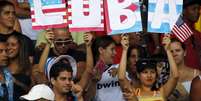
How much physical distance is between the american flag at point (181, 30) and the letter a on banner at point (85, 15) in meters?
0.89

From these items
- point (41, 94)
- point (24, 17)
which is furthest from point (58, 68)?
point (24, 17)

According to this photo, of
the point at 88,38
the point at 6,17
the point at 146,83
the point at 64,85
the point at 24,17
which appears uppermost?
the point at 6,17

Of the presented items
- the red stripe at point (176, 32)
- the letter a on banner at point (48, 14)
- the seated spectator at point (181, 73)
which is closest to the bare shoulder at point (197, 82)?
the seated spectator at point (181, 73)

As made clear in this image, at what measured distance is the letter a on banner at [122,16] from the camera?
7945mm

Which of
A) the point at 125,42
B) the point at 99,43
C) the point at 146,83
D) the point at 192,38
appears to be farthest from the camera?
the point at 192,38

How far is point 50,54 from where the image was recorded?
7.97 meters

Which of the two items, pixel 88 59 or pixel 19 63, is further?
pixel 88 59

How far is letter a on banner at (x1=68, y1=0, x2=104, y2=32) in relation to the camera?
795 cm

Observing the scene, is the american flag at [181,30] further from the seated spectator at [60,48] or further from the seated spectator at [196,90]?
the seated spectator at [60,48]

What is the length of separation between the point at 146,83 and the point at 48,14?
131 centimetres

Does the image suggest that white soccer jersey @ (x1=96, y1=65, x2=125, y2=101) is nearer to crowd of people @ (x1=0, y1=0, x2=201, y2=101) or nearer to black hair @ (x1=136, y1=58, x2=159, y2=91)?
crowd of people @ (x1=0, y1=0, x2=201, y2=101)

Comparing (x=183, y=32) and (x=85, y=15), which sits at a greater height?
(x=85, y=15)

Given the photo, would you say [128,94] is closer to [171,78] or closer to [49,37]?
[171,78]

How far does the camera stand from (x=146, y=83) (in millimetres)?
7656
